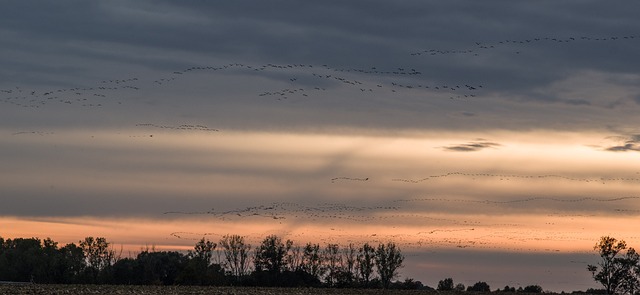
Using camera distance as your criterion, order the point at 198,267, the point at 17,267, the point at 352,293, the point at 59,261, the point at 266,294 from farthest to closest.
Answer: the point at 17,267 < the point at 59,261 < the point at 198,267 < the point at 352,293 < the point at 266,294

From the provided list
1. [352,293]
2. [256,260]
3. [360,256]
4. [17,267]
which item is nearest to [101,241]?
[17,267]

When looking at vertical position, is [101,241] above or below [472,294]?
above

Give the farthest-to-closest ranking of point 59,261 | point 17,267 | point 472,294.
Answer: point 17,267, point 59,261, point 472,294

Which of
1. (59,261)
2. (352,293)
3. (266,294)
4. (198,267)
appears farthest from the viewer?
(59,261)

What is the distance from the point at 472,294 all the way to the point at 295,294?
34.9m

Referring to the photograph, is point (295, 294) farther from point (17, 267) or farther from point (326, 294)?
point (17, 267)

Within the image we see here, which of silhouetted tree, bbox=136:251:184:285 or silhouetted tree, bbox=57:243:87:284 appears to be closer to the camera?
silhouetted tree, bbox=136:251:184:285

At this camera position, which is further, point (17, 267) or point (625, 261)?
point (17, 267)

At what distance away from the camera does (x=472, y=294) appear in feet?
430

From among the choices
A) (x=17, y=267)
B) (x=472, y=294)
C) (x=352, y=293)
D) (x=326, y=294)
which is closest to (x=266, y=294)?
(x=326, y=294)

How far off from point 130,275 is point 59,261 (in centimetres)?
2075

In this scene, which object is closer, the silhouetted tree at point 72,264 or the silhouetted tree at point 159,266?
the silhouetted tree at point 159,266

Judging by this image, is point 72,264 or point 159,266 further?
point 72,264

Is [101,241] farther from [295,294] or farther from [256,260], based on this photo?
[295,294]
